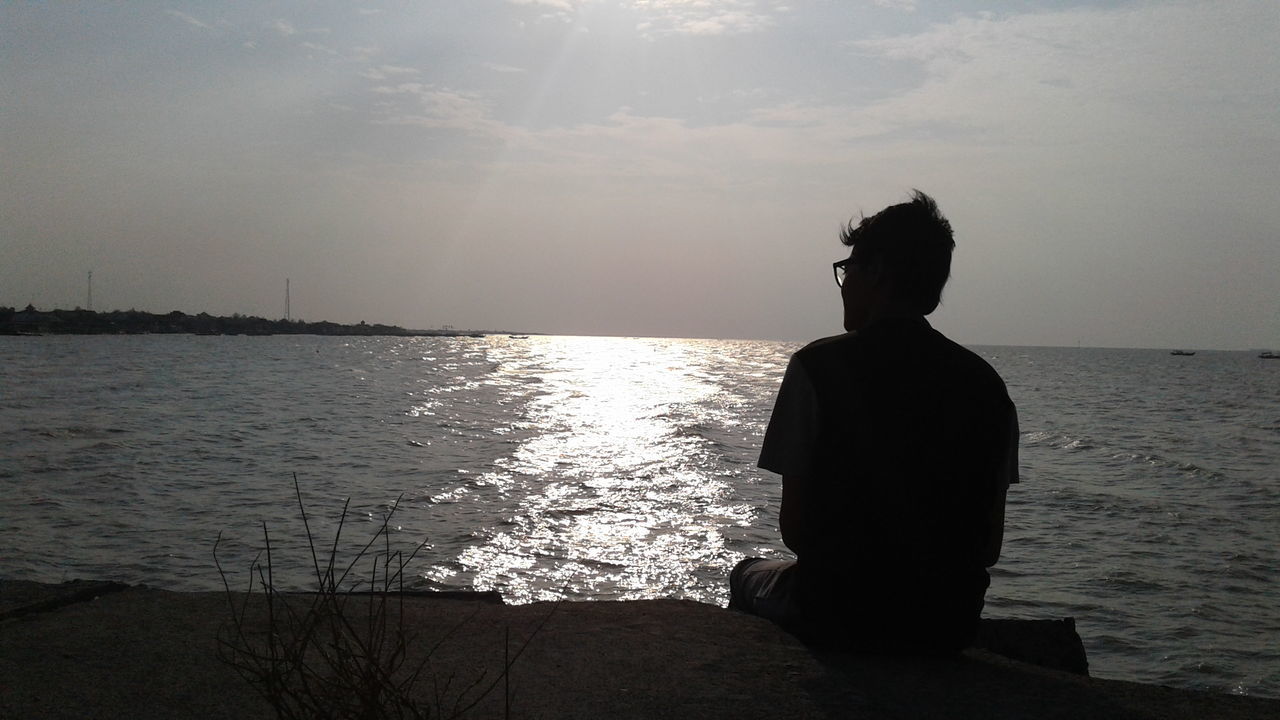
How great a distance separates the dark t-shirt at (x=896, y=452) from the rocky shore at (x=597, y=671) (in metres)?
0.35

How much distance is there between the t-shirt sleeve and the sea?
1.18 m

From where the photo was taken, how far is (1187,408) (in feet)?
119

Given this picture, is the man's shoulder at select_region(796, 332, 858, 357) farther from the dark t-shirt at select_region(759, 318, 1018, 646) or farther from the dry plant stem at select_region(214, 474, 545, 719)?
the dry plant stem at select_region(214, 474, 545, 719)

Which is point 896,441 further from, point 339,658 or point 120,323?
point 120,323

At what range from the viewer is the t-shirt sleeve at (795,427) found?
2807 millimetres

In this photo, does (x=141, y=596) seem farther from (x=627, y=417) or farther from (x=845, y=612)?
(x=627, y=417)

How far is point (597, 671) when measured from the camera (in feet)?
10.1

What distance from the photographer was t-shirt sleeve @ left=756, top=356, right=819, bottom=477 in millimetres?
2807

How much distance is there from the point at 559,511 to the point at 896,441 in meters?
8.28

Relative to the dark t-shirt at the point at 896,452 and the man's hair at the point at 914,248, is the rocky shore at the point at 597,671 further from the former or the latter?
the man's hair at the point at 914,248

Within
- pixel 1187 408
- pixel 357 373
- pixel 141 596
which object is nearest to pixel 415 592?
pixel 141 596

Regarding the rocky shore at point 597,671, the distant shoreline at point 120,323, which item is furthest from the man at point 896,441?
the distant shoreline at point 120,323

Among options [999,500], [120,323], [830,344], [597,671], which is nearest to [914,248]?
[830,344]

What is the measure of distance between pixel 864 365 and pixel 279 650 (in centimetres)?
A: 234
